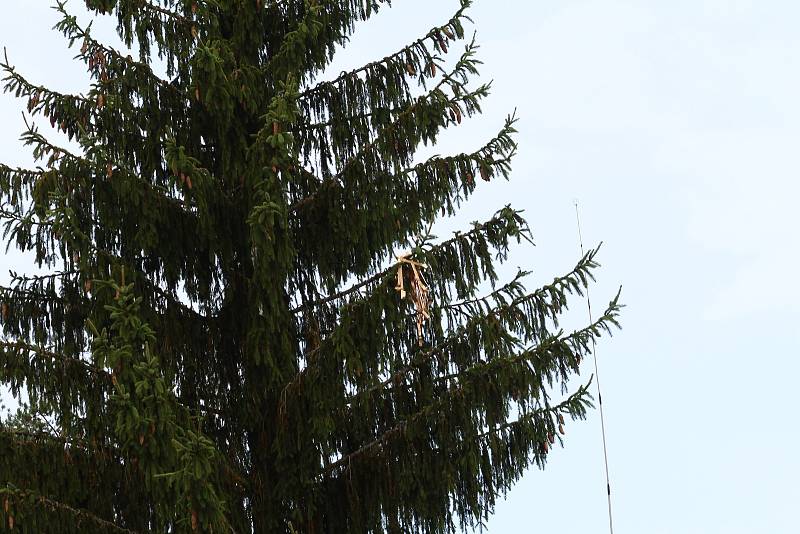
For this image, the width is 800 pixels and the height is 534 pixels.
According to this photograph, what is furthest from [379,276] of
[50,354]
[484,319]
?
[50,354]

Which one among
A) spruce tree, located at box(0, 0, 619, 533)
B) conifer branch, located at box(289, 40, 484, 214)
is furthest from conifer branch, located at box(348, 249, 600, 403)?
conifer branch, located at box(289, 40, 484, 214)

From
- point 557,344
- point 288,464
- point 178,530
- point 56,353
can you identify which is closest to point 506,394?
point 557,344

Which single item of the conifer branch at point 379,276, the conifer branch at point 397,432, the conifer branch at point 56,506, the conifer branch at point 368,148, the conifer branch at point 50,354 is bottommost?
the conifer branch at point 56,506

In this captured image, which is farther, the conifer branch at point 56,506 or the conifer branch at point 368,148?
the conifer branch at point 368,148

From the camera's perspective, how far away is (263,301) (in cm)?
1076

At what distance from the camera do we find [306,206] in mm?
11195

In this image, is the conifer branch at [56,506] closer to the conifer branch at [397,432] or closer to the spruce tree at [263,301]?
the spruce tree at [263,301]

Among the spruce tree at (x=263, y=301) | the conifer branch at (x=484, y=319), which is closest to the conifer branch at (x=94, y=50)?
the spruce tree at (x=263, y=301)

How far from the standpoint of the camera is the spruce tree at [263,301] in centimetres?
991

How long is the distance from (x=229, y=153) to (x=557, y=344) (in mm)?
3515

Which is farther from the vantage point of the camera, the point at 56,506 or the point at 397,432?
the point at 397,432

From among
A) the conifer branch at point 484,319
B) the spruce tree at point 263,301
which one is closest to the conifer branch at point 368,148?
the spruce tree at point 263,301

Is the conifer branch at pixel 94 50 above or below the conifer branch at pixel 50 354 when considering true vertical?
above

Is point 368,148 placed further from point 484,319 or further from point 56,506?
point 56,506
